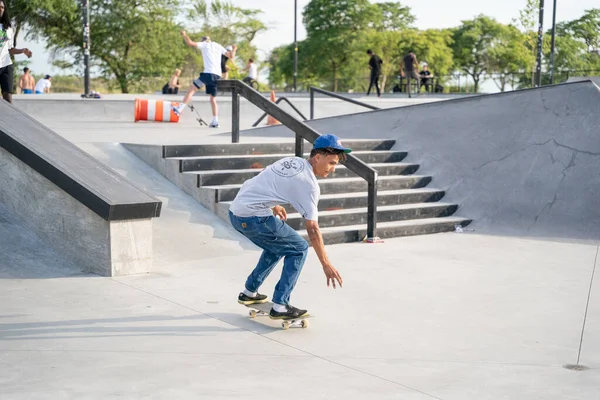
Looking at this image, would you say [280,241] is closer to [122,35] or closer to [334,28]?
[122,35]

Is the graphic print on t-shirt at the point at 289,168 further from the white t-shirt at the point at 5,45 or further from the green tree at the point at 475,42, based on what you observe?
the green tree at the point at 475,42

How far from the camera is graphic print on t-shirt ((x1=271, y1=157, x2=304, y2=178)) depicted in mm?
5391

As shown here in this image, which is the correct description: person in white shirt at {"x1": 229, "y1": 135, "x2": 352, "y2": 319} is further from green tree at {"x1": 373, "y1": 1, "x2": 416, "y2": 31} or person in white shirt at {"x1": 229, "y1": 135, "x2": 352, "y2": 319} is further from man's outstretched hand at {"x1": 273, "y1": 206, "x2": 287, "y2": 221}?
green tree at {"x1": 373, "y1": 1, "x2": 416, "y2": 31}

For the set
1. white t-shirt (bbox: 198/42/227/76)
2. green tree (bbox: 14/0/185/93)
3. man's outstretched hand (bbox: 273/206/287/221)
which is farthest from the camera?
green tree (bbox: 14/0/185/93)

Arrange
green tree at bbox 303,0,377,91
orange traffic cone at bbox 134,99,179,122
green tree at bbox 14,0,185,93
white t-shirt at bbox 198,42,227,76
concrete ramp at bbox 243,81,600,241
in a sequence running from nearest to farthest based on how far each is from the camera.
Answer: concrete ramp at bbox 243,81,600,241
white t-shirt at bbox 198,42,227,76
orange traffic cone at bbox 134,99,179,122
green tree at bbox 14,0,185,93
green tree at bbox 303,0,377,91

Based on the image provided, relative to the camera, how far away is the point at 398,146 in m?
12.4

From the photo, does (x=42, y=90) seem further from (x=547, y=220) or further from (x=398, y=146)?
(x=547, y=220)

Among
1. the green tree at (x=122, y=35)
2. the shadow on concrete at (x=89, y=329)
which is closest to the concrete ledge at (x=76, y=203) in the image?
the shadow on concrete at (x=89, y=329)

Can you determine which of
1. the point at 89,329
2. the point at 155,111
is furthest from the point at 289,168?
the point at 155,111

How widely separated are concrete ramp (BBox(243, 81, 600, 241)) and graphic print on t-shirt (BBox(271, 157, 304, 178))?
5533 millimetres

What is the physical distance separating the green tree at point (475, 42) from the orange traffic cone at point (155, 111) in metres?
68.3

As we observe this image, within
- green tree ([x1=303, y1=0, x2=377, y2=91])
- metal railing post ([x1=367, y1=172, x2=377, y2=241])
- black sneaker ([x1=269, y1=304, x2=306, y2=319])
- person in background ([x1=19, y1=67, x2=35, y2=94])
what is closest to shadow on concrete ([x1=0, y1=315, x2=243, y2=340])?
black sneaker ([x1=269, y1=304, x2=306, y2=319])

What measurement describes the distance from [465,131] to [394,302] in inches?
231

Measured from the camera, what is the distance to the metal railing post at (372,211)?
9195 millimetres
